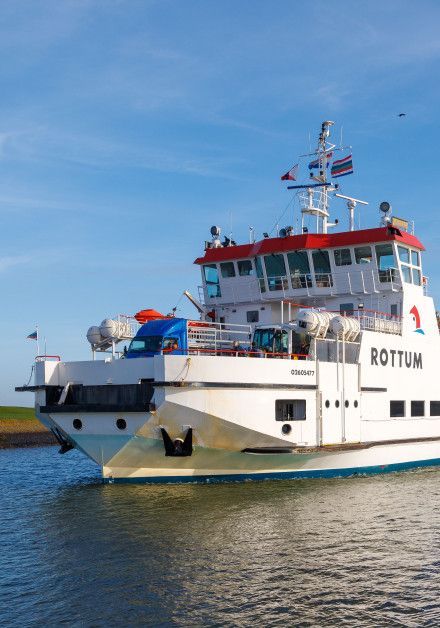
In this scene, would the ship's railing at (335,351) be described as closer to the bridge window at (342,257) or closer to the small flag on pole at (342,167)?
the bridge window at (342,257)

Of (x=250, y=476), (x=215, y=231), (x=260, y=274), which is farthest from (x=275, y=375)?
(x=215, y=231)

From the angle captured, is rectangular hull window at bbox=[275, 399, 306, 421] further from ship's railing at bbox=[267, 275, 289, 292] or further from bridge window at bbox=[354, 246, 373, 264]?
bridge window at bbox=[354, 246, 373, 264]

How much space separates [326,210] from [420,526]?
1444 cm

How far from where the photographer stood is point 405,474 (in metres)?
22.7

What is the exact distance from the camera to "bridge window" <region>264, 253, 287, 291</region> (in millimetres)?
24734

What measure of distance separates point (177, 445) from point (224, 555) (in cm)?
544

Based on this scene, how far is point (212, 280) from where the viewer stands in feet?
86.4

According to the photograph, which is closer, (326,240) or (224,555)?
(224,555)

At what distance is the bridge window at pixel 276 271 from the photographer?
81.1ft

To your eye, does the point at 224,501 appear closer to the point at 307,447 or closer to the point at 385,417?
the point at 307,447

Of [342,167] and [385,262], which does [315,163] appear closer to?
[342,167]

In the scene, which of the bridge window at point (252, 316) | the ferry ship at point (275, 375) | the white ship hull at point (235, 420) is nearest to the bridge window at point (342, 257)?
the ferry ship at point (275, 375)

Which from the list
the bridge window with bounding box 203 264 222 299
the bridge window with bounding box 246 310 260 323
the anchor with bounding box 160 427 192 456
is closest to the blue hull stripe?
the anchor with bounding box 160 427 192 456

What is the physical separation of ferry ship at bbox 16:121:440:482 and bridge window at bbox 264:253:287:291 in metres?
0.05
